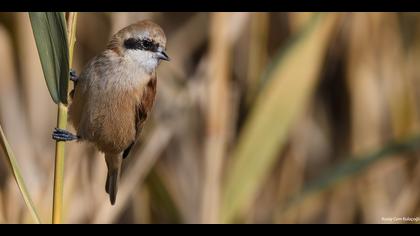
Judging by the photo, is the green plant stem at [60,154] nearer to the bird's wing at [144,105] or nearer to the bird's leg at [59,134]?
the bird's leg at [59,134]

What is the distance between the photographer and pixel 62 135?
0.84 meters

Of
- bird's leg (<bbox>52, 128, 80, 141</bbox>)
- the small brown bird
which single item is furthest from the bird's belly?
bird's leg (<bbox>52, 128, 80, 141</bbox>)

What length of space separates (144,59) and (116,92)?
0.09 m

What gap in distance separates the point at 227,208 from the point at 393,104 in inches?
37.7

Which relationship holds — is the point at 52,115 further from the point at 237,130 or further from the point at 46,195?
the point at 237,130

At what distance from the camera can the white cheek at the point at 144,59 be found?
1086 millimetres

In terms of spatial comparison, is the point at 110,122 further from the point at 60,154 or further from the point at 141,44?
the point at 60,154

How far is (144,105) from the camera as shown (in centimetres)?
129

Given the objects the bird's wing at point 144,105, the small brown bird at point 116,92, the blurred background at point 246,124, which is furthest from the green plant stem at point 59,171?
the blurred background at point 246,124

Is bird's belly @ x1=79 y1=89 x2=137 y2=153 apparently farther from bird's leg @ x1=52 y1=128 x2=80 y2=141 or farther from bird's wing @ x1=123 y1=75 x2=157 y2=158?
bird's leg @ x1=52 y1=128 x2=80 y2=141

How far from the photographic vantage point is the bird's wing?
125cm

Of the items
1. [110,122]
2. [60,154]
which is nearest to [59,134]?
[60,154]

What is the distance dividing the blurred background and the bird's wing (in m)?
0.38

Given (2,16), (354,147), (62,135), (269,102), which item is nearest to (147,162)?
(269,102)
